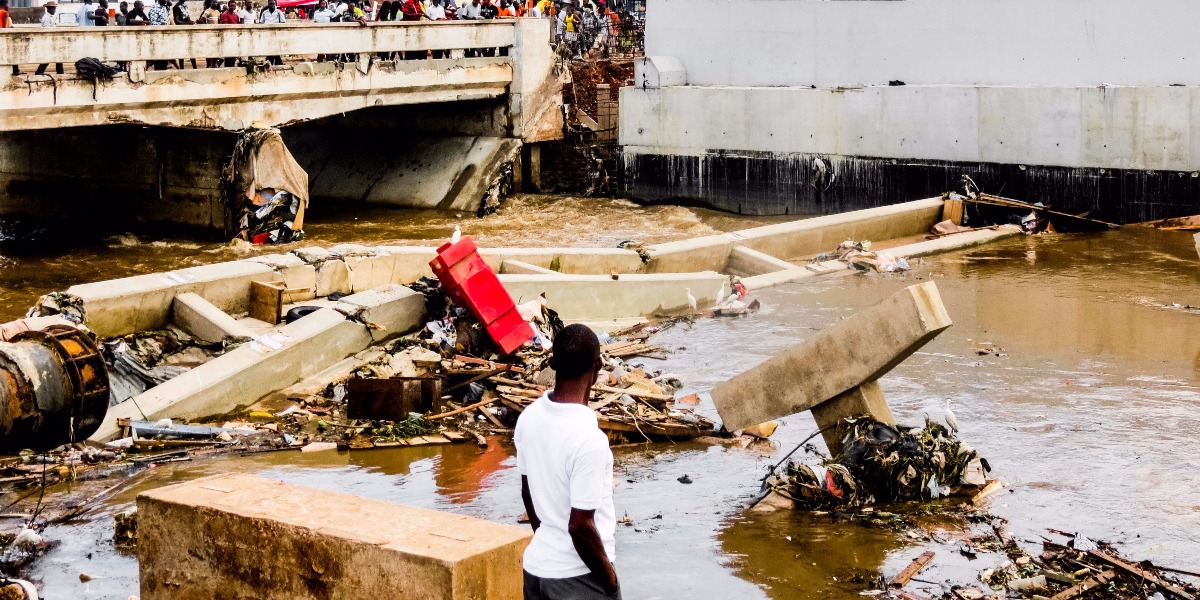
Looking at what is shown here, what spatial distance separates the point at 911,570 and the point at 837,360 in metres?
1.44

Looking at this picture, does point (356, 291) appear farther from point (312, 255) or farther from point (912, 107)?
point (912, 107)

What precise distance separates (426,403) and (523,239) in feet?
38.1

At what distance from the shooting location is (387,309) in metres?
12.7

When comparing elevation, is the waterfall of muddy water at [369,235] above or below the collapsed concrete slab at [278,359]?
above

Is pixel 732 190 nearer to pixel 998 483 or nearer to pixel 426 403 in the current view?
pixel 426 403

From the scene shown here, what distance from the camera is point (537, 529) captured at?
165 inches

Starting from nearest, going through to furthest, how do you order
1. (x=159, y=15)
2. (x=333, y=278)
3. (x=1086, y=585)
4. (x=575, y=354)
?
(x=575, y=354)
(x=1086, y=585)
(x=333, y=278)
(x=159, y=15)

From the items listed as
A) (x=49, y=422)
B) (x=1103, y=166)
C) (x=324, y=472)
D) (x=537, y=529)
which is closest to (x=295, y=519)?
(x=537, y=529)

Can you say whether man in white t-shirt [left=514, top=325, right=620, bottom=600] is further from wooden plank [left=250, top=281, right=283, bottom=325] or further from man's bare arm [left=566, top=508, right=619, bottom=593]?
wooden plank [left=250, top=281, right=283, bottom=325]

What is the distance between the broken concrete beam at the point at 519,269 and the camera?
14531mm

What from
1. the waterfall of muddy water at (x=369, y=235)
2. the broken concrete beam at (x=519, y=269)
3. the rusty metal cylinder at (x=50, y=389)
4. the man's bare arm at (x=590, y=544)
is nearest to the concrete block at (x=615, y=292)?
the broken concrete beam at (x=519, y=269)

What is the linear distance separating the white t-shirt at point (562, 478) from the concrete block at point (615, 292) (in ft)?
30.6

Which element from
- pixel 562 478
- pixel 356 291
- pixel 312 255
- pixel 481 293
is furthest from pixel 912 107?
pixel 562 478

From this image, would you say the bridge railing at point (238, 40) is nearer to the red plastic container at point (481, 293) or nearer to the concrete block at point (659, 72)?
the concrete block at point (659, 72)
